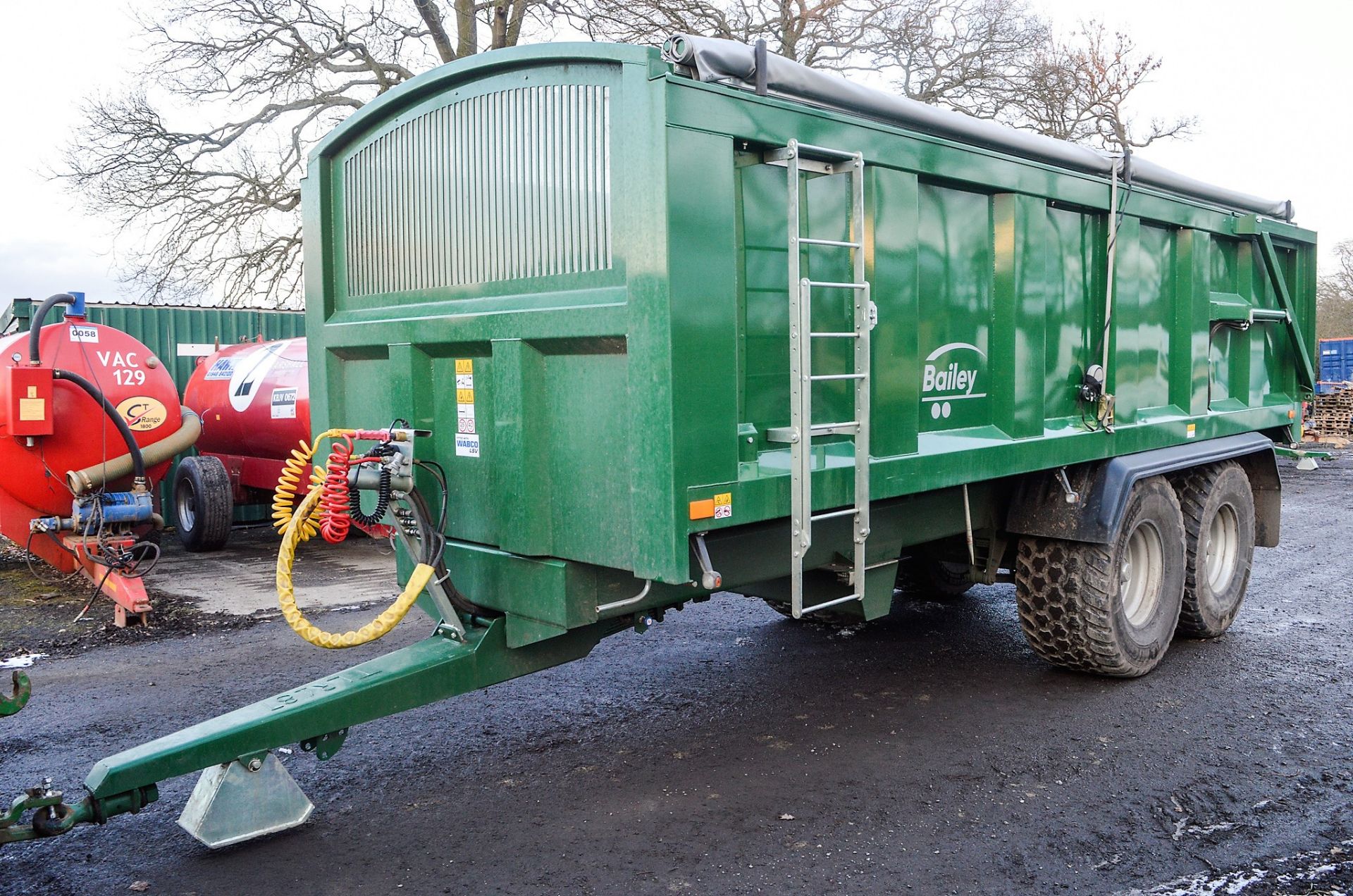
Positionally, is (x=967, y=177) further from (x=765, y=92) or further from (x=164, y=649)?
(x=164, y=649)

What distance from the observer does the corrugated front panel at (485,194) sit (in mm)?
3500

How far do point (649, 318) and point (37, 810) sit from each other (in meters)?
2.29

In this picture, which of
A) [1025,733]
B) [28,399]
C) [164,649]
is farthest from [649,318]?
[28,399]

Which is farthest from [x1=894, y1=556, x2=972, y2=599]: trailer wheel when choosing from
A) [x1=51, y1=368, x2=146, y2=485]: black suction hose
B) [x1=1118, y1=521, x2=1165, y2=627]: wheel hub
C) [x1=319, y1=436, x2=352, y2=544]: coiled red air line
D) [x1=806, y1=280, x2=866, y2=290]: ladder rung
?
[x1=51, y1=368, x2=146, y2=485]: black suction hose

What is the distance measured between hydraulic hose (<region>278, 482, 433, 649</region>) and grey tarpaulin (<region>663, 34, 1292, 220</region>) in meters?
1.84

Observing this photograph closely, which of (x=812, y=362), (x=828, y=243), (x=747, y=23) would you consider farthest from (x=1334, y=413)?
(x=828, y=243)

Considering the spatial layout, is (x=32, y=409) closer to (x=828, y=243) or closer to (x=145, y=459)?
(x=145, y=459)

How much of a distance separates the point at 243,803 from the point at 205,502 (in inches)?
277

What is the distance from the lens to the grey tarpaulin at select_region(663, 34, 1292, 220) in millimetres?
3369

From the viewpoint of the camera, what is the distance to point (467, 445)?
393 cm

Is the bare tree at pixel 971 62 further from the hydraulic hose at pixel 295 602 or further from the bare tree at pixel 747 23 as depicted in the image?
the hydraulic hose at pixel 295 602

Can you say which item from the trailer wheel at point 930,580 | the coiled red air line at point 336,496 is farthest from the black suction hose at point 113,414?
the trailer wheel at point 930,580

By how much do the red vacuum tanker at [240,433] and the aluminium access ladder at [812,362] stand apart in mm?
7035

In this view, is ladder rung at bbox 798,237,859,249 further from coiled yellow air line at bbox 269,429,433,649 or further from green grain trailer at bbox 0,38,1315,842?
coiled yellow air line at bbox 269,429,433,649
